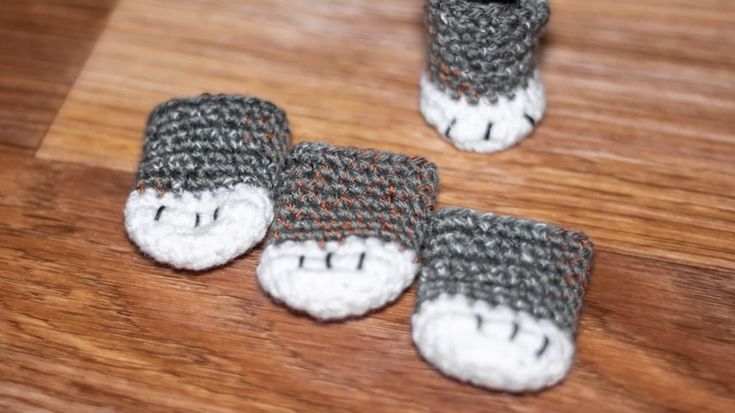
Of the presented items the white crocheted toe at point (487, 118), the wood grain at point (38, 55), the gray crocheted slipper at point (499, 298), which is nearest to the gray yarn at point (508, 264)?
the gray crocheted slipper at point (499, 298)

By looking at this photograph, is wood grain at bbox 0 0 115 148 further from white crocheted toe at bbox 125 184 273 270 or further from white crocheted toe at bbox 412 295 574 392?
white crocheted toe at bbox 412 295 574 392

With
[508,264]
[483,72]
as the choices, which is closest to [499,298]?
[508,264]

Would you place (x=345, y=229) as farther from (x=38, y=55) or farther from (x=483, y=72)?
(x=38, y=55)

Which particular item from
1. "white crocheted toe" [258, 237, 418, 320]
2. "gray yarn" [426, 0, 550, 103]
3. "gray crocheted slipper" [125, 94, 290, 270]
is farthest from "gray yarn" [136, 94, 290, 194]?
"gray yarn" [426, 0, 550, 103]

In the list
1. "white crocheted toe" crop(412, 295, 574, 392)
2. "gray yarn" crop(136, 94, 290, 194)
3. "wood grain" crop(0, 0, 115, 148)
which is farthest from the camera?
"wood grain" crop(0, 0, 115, 148)

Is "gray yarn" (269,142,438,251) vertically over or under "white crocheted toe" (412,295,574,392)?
over

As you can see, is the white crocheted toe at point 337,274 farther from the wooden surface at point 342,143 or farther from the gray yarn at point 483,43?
the gray yarn at point 483,43

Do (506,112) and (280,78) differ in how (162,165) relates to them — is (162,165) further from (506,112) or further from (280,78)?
(506,112)
